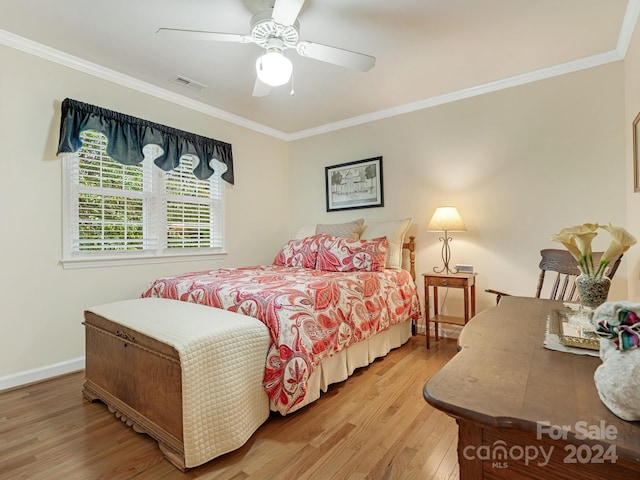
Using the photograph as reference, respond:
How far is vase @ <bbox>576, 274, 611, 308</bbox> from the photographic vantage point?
1.11 m

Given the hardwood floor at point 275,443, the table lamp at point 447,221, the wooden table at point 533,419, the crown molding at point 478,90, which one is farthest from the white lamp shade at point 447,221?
the wooden table at point 533,419

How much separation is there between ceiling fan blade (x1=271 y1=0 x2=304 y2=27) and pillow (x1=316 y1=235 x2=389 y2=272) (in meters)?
1.87

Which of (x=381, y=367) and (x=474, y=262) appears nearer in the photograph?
(x=381, y=367)

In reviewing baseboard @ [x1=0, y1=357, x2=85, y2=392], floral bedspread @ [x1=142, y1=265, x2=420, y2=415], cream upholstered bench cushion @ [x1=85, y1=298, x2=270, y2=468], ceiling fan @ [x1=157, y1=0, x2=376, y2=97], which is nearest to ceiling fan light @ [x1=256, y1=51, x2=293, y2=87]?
ceiling fan @ [x1=157, y1=0, x2=376, y2=97]

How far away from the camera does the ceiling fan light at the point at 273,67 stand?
195cm

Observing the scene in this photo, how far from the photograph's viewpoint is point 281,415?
1.93 m

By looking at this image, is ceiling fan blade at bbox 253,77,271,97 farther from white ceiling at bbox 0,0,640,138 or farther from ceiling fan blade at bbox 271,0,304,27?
ceiling fan blade at bbox 271,0,304,27

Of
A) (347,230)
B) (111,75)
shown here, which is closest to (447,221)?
(347,230)

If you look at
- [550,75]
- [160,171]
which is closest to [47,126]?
[160,171]

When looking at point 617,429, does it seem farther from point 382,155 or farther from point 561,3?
point 382,155

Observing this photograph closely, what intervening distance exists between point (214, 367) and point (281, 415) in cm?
62

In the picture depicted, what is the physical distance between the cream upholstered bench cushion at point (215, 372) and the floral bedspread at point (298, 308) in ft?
0.32

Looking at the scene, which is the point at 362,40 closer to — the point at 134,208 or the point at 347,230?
the point at 347,230

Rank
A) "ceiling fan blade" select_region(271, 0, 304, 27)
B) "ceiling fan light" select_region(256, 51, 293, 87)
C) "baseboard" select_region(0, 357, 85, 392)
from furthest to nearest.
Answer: "baseboard" select_region(0, 357, 85, 392) < "ceiling fan light" select_region(256, 51, 293, 87) < "ceiling fan blade" select_region(271, 0, 304, 27)
